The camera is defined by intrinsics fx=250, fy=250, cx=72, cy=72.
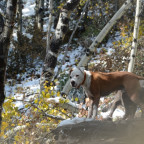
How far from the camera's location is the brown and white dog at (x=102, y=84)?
14.8 feet

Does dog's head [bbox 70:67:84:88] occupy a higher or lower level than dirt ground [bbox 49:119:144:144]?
higher

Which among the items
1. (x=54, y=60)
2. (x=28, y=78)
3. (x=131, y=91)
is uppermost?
(x=54, y=60)

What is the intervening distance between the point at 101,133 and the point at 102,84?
4.24 feet

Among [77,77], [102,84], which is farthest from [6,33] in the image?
[102,84]

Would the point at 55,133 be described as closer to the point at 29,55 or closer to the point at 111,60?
the point at 111,60

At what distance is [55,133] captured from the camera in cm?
387

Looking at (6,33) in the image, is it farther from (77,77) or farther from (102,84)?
(102,84)

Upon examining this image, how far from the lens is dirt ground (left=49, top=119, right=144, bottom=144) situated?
302 centimetres

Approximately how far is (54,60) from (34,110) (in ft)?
6.75

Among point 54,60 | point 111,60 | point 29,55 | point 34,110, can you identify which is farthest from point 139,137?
point 29,55

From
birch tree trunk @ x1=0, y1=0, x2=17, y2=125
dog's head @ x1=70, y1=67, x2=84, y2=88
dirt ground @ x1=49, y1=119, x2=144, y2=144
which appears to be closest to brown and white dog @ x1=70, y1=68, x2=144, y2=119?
dog's head @ x1=70, y1=67, x2=84, y2=88

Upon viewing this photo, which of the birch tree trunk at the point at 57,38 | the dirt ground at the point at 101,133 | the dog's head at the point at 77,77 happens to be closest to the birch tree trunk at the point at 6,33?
the dog's head at the point at 77,77

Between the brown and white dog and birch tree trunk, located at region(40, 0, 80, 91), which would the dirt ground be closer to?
the brown and white dog

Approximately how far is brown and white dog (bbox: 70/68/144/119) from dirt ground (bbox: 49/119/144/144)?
0.73 m
